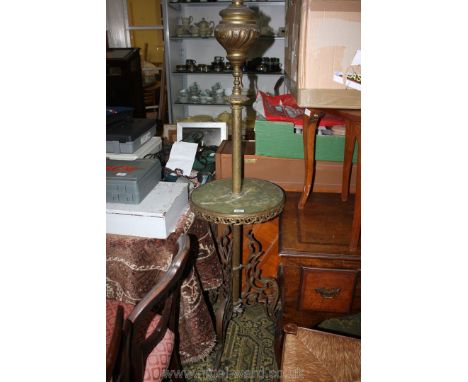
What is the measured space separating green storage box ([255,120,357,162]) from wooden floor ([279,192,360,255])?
0.54ft

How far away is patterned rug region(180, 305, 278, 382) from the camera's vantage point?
1370 mm

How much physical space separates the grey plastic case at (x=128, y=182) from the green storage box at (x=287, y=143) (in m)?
0.45

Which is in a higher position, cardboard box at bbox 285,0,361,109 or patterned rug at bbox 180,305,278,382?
cardboard box at bbox 285,0,361,109

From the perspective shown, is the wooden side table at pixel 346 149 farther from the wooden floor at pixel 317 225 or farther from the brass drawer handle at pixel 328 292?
the brass drawer handle at pixel 328 292

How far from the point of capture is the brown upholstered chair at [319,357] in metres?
0.95

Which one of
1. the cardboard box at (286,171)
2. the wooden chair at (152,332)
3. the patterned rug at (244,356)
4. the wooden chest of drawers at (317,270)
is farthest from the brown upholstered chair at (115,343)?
the cardboard box at (286,171)

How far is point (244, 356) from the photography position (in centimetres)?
146

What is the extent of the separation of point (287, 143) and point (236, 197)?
398 mm

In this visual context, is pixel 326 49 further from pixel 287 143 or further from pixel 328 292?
pixel 328 292

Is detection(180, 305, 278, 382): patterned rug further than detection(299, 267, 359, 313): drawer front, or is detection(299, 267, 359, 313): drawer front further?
detection(180, 305, 278, 382): patterned rug

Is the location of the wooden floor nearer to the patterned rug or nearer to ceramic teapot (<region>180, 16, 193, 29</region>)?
the patterned rug

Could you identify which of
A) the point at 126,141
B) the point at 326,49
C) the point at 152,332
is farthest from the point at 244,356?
the point at 326,49

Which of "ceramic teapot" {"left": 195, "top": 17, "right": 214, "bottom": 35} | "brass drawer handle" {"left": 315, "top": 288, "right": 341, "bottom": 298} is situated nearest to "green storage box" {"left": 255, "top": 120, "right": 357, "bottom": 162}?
"brass drawer handle" {"left": 315, "top": 288, "right": 341, "bottom": 298}

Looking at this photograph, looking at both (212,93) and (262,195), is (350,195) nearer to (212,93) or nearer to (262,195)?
(262,195)
